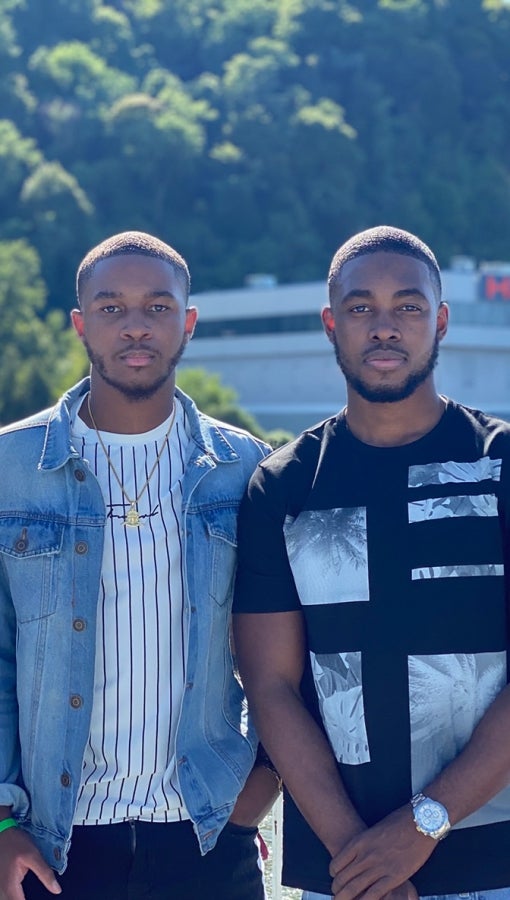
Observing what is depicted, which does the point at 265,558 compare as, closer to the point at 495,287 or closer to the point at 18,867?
the point at 18,867

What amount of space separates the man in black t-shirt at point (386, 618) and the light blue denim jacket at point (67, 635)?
0.11 metres

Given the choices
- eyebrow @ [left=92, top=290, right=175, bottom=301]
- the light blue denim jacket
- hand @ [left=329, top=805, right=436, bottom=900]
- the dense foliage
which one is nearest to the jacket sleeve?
the light blue denim jacket

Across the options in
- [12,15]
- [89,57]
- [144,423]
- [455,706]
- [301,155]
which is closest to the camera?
[455,706]

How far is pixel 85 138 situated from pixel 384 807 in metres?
92.2

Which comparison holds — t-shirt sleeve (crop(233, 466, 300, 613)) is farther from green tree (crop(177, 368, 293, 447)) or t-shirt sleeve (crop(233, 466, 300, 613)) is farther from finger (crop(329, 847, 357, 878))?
green tree (crop(177, 368, 293, 447))

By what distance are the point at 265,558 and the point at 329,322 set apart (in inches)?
26.6

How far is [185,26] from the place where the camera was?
120 meters

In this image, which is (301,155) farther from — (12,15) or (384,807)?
(384,807)

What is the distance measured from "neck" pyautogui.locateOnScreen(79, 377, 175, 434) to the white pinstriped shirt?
0.55 ft

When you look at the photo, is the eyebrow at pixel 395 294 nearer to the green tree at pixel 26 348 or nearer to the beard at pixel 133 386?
the beard at pixel 133 386

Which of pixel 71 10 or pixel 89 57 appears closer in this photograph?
pixel 89 57

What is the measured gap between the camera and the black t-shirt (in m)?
3.21

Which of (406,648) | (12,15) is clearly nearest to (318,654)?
(406,648)

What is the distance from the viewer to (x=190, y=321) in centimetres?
381
